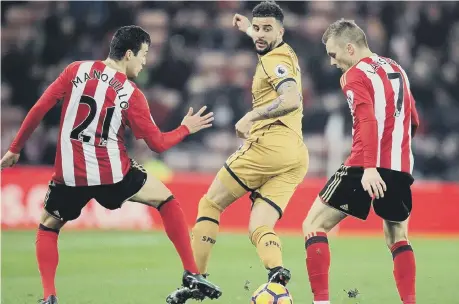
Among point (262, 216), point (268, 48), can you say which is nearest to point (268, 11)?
point (268, 48)

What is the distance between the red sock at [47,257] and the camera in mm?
7512

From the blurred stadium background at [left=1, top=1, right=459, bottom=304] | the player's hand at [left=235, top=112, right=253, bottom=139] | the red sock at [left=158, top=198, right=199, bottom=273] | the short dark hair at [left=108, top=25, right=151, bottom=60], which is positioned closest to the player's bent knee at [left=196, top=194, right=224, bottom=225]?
the red sock at [left=158, top=198, right=199, bottom=273]

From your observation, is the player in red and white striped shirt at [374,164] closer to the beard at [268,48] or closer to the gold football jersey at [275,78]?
the gold football jersey at [275,78]

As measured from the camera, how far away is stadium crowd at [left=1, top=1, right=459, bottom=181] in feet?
57.8

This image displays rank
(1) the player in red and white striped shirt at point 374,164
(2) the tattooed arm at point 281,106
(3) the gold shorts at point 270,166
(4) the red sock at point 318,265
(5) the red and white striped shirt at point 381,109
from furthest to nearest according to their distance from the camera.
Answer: (3) the gold shorts at point 270,166, (2) the tattooed arm at point 281,106, (4) the red sock at point 318,265, (1) the player in red and white striped shirt at point 374,164, (5) the red and white striped shirt at point 381,109

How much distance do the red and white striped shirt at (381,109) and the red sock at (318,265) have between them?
64 centimetres

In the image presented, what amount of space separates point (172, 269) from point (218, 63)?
8.40m

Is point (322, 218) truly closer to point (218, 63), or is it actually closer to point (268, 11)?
point (268, 11)

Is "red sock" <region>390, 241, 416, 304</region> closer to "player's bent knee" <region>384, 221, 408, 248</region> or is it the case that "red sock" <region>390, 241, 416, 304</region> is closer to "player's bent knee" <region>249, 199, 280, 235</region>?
"player's bent knee" <region>384, 221, 408, 248</region>

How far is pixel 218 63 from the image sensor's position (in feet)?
62.6

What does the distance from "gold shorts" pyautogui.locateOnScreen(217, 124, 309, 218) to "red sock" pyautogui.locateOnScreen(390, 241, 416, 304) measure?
Answer: 3.38ft

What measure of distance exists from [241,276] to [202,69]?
8896 millimetres

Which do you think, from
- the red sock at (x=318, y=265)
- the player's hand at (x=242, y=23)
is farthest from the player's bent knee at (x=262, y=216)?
the player's hand at (x=242, y=23)

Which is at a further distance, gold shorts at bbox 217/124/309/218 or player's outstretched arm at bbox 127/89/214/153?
gold shorts at bbox 217/124/309/218
